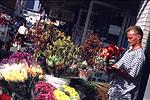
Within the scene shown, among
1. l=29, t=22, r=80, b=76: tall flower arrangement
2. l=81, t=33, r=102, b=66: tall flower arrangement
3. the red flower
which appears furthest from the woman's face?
the red flower

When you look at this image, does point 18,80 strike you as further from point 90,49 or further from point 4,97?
point 90,49

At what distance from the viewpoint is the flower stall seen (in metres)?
4.20

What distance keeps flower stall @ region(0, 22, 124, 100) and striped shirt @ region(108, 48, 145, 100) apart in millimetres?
453

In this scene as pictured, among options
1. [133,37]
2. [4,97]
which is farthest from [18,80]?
[133,37]

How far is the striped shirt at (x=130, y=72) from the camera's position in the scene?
15.7ft

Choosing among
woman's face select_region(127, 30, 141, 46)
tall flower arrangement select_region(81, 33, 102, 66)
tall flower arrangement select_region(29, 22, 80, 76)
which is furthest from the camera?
tall flower arrangement select_region(81, 33, 102, 66)

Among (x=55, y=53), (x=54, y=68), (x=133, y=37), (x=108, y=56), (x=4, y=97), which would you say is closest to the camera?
(x=4, y=97)

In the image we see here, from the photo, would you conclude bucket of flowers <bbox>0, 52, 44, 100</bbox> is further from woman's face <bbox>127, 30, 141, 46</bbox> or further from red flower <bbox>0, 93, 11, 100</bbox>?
woman's face <bbox>127, 30, 141, 46</bbox>

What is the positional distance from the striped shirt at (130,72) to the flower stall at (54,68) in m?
0.45

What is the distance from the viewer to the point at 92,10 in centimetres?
1638

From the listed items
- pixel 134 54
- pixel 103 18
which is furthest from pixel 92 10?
pixel 134 54

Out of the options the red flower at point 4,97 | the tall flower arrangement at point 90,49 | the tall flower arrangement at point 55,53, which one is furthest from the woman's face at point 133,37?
the red flower at point 4,97

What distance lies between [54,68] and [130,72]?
34.2 inches

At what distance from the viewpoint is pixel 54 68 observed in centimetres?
508
